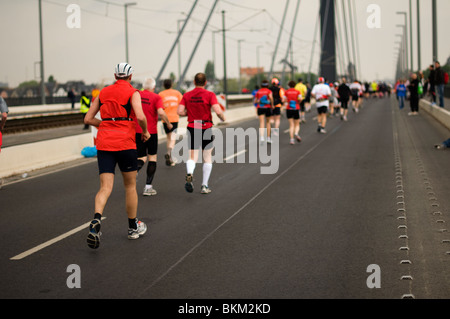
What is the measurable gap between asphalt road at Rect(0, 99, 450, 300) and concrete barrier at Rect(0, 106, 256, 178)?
0.93 m

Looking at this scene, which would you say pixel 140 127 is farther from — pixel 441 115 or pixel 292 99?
pixel 441 115

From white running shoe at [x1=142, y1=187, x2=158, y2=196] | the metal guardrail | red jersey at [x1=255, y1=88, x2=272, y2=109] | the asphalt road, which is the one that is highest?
the metal guardrail

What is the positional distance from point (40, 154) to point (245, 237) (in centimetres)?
874

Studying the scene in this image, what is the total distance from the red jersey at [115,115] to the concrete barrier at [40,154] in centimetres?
682

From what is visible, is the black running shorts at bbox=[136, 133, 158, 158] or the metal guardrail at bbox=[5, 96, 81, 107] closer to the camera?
the black running shorts at bbox=[136, 133, 158, 158]

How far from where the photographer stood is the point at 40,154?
14.2 meters

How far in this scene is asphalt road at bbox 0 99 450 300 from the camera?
495 cm

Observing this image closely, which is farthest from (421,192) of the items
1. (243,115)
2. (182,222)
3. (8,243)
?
(243,115)

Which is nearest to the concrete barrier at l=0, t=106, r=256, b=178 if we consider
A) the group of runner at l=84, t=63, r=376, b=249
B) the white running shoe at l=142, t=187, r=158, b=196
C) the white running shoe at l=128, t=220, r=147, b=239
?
the group of runner at l=84, t=63, r=376, b=249

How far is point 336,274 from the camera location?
5.24 meters

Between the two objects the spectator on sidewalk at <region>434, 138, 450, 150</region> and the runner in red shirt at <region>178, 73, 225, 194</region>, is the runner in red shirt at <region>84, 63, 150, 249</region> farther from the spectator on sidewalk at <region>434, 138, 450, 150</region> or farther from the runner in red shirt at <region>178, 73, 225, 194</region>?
the spectator on sidewalk at <region>434, 138, 450, 150</region>

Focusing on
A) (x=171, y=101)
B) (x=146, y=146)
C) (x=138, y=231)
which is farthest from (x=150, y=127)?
(x=171, y=101)

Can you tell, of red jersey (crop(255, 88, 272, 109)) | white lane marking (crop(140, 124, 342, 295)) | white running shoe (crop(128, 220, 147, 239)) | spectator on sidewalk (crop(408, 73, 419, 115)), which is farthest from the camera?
spectator on sidewalk (crop(408, 73, 419, 115))
